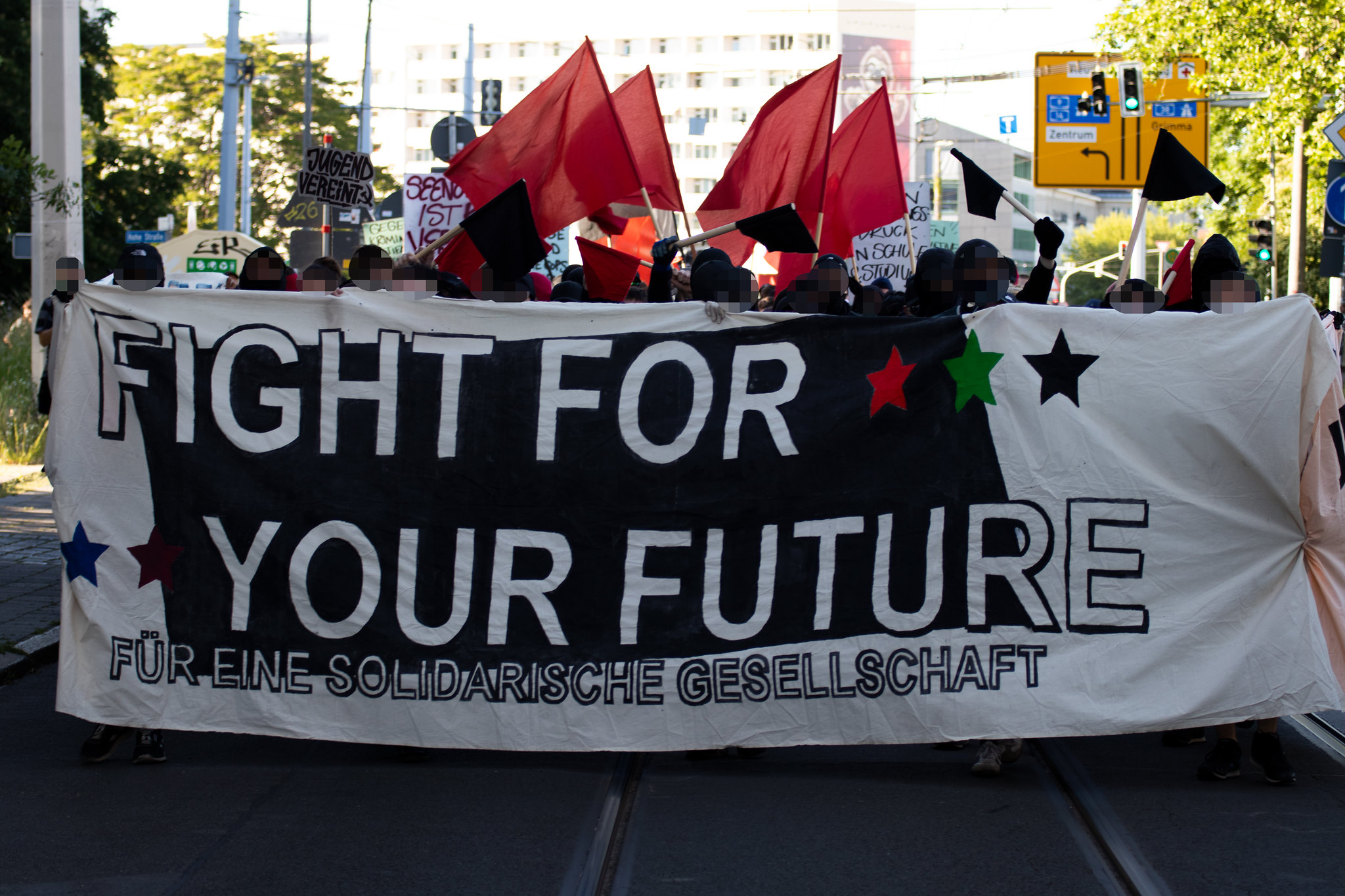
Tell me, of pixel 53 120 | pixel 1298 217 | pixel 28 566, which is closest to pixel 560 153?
pixel 28 566

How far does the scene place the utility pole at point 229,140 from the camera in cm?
2977

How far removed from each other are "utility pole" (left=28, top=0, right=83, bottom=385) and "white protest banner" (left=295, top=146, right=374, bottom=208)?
2.43 metres

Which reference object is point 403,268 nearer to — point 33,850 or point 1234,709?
point 33,850

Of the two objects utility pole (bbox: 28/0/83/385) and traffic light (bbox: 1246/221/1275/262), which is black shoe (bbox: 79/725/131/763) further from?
traffic light (bbox: 1246/221/1275/262)

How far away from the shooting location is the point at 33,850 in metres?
4.47

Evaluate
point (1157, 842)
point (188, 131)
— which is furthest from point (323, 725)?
point (188, 131)

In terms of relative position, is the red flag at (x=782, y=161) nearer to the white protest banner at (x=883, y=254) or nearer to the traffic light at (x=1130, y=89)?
the white protest banner at (x=883, y=254)

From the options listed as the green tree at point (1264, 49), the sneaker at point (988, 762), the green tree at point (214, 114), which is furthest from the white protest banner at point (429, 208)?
the green tree at point (214, 114)

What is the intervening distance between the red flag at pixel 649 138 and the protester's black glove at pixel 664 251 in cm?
247

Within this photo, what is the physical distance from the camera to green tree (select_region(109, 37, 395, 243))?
49.8 meters

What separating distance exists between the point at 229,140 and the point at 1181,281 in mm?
26837

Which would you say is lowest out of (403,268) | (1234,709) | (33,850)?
(33,850)

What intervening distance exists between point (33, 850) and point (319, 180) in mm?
10817

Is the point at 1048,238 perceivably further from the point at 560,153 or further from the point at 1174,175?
the point at 560,153
